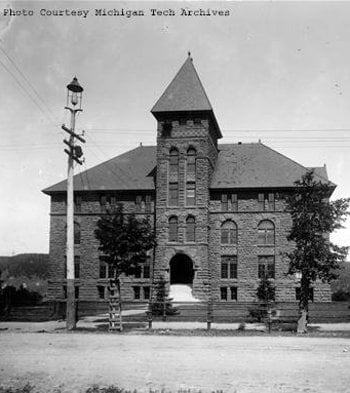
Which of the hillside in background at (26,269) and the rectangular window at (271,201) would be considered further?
the hillside in background at (26,269)

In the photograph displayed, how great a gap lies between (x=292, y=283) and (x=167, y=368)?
31.9 m

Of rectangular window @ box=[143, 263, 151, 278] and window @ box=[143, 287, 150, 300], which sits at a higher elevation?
rectangular window @ box=[143, 263, 151, 278]

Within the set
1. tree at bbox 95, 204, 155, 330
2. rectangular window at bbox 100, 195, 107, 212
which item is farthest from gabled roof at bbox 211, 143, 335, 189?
tree at bbox 95, 204, 155, 330

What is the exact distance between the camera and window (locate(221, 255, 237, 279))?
41.8m

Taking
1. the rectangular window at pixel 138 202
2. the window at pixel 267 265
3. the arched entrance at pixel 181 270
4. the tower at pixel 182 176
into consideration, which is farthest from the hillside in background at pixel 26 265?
the window at pixel 267 265

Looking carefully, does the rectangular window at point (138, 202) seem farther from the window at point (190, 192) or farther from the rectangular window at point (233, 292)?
the rectangular window at point (233, 292)

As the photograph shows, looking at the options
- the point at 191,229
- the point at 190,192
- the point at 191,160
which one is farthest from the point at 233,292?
the point at 191,160

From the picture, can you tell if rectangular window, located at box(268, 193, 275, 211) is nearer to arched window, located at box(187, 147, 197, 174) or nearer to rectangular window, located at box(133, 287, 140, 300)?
arched window, located at box(187, 147, 197, 174)

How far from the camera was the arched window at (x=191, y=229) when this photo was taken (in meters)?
41.1

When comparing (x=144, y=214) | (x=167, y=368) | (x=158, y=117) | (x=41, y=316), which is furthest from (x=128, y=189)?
(x=167, y=368)

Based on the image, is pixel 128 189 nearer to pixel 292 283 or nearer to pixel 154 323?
pixel 292 283

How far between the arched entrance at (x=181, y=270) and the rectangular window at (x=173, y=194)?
15.6ft

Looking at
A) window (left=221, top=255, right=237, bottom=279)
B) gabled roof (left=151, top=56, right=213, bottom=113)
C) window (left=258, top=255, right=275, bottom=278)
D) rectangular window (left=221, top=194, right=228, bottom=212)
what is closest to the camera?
window (left=258, top=255, right=275, bottom=278)

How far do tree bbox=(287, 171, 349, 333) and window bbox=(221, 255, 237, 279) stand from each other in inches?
814
